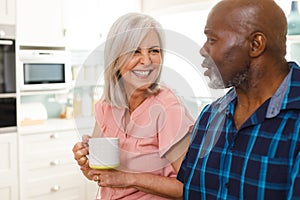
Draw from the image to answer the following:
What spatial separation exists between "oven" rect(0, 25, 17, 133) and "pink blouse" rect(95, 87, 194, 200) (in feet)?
6.28

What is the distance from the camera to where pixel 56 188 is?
303 centimetres

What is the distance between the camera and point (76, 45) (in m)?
3.32

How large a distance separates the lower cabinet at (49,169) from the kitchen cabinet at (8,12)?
0.88 m

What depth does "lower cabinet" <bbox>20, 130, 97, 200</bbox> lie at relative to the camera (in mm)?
2889

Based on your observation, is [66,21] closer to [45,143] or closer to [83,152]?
[45,143]

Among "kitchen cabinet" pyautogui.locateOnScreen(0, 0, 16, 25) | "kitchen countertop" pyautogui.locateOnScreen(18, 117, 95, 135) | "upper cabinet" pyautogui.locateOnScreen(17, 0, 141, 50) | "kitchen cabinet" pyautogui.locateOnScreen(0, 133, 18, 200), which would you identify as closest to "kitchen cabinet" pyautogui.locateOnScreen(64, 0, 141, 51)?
"upper cabinet" pyautogui.locateOnScreen(17, 0, 141, 50)

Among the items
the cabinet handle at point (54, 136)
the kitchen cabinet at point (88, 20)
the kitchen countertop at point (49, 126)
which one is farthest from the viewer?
the kitchen cabinet at point (88, 20)

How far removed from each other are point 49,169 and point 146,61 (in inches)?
91.9

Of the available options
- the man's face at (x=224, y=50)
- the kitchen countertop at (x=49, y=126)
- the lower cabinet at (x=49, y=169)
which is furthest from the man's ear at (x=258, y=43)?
the lower cabinet at (x=49, y=169)

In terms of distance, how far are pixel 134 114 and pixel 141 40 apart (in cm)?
23

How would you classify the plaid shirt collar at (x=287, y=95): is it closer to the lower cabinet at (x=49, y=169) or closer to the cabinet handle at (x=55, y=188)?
the lower cabinet at (x=49, y=169)

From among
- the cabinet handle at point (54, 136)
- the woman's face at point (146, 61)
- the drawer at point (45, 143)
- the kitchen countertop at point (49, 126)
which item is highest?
the woman's face at point (146, 61)

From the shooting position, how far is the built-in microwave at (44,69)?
2.92m

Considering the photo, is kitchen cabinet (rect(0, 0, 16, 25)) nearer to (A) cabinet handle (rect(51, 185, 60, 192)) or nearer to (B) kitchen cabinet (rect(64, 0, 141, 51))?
(B) kitchen cabinet (rect(64, 0, 141, 51))
